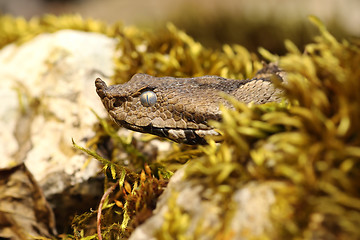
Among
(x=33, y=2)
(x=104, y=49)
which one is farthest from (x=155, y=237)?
(x=33, y=2)

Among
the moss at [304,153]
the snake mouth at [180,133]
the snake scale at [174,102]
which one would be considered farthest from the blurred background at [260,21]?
the moss at [304,153]

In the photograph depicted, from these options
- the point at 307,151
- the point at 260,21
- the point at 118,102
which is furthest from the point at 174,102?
the point at 260,21

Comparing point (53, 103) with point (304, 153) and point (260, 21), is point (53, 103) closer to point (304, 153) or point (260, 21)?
point (304, 153)

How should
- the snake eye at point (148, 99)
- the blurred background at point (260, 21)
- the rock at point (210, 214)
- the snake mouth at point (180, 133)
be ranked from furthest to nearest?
1. the blurred background at point (260, 21)
2. the snake eye at point (148, 99)
3. the snake mouth at point (180, 133)
4. the rock at point (210, 214)

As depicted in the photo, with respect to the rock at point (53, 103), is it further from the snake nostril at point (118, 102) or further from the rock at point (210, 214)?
the rock at point (210, 214)

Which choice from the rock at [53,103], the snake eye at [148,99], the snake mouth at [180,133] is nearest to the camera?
the snake mouth at [180,133]

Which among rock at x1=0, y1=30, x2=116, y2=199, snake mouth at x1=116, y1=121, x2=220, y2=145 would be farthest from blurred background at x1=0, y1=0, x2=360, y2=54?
snake mouth at x1=116, y1=121, x2=220, y2=145
